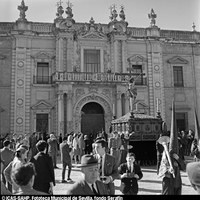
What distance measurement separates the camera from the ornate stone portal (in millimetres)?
22469

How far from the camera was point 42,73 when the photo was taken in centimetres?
2373

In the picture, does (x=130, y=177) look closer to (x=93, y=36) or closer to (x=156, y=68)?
(x=93, y=36)

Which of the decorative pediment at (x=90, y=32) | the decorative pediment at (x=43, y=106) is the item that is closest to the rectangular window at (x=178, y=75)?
the decorative pediment at (x=90, y=32)

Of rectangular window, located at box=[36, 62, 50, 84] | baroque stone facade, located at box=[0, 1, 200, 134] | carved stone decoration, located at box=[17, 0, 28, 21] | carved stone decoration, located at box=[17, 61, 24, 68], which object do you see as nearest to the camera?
baroque stone facade, located at box=[0, 1, 200, 134]

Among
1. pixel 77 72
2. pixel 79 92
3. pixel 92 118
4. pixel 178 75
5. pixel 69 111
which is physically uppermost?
pixel 178 75

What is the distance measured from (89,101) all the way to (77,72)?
2.67m

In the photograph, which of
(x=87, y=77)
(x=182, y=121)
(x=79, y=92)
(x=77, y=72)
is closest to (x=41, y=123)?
(x=79, y=92)

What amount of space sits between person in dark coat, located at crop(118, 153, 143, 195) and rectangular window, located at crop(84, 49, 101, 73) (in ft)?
62.3

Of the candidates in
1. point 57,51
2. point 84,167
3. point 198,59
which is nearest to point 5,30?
point 57,51

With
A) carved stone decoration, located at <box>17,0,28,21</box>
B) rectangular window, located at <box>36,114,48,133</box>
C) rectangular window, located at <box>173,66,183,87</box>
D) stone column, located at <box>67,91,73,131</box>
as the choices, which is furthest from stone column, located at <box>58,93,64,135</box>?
rectangular window, located at <box>173,66,183,87</box>

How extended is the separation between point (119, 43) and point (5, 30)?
1015cm

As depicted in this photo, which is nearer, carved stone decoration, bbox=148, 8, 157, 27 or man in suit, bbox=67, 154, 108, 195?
man in suit, bbox=67, 154, 108, 195

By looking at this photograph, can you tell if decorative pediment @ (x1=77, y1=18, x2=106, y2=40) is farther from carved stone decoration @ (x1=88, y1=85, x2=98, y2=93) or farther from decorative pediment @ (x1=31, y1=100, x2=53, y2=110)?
decorative pediment @ (x1=31, y1=100, x2=53, y2=110)

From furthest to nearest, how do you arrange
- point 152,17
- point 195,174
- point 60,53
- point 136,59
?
point 152,17
point 136,59
point 60,53
point 195,174
